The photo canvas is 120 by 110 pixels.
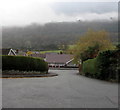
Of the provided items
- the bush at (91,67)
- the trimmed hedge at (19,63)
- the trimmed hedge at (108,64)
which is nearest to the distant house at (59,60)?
the bush at (91,67)

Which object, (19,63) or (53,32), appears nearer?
(19,63)

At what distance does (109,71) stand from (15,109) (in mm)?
9995

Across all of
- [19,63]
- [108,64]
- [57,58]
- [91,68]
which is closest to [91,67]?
[91,68]

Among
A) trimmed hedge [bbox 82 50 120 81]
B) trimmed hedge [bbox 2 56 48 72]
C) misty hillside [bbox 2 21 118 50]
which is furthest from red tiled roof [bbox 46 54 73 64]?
trimmed hedge [bbox 82 50 120 81]

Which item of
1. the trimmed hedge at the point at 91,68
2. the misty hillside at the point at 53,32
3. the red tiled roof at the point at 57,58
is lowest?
the trimmed hedge at the point at 91,68

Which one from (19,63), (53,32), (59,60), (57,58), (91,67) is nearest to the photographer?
(91,67)

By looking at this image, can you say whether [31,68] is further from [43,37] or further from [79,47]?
[43,37]

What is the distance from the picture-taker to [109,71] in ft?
43.0

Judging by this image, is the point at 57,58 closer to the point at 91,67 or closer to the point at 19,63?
the point at 19,63

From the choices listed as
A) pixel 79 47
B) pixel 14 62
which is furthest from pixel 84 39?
pixel 14 62

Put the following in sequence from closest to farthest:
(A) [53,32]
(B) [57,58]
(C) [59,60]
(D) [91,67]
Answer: (D) [91,67]
(A) [53,32]
(C) [59,60]
(B) [57,58]

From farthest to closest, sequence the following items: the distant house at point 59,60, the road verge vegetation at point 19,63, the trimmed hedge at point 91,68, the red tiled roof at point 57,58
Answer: the red tiled roof at point 57,58, the distant house at point 59,60, the road verge vegetation at point 19,63, the trimmed hedge at point 91,68

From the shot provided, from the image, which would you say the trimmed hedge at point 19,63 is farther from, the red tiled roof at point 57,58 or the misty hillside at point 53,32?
the red tiled roof at point 57,58

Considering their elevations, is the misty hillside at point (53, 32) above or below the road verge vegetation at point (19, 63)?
above
